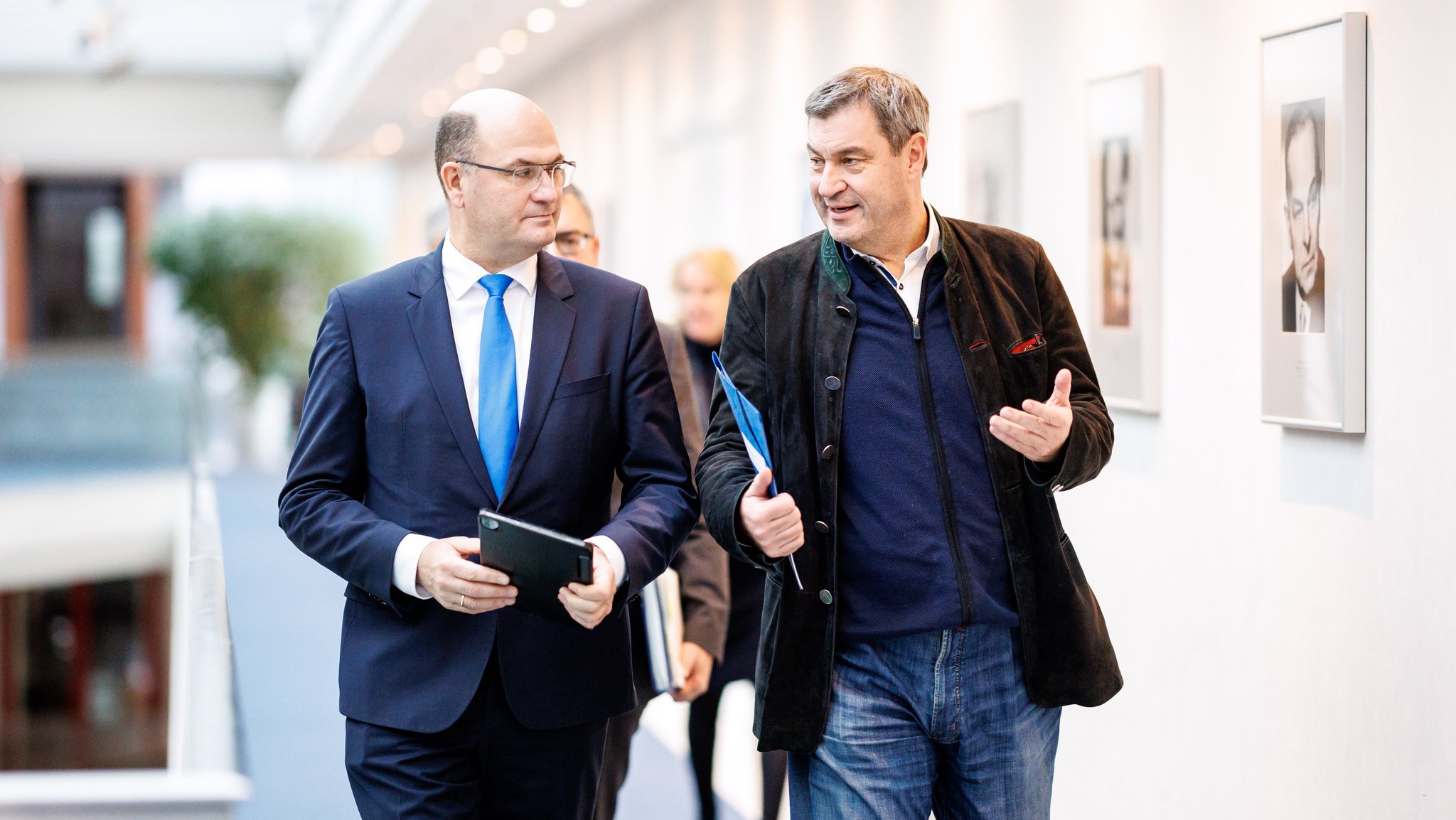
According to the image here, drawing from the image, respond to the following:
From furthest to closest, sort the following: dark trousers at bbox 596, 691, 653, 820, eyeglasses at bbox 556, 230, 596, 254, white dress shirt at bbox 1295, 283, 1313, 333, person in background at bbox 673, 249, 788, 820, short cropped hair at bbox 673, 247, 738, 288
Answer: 1. short cropped hair at bbox 673, 247, 738, 288
2. person in background at bbox 673, 249, 788, 820
3. eyeglasses at bbox 556, 230, 596, 254
4. dark trousers at bbox 596, 691, 653, 820
5. white dress shirt at bbox 1295, 283, 1313, 333

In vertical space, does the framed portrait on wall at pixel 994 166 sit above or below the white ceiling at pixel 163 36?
below

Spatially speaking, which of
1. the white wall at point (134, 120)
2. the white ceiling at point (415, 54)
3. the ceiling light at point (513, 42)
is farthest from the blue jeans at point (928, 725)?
the white wall at point (134, 120)

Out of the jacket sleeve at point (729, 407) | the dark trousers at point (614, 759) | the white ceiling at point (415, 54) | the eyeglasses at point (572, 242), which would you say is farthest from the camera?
the white ceiling at point (415, 54)

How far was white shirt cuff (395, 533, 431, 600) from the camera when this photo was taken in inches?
91.0

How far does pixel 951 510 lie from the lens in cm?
234

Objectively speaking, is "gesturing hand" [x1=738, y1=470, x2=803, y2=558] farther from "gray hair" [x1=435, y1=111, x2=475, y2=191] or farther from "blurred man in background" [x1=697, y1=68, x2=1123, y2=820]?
"gray hair" [x1=435, y1=111, x2=475, y2=191]

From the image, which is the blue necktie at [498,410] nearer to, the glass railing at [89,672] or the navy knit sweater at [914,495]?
the navy knit sweater at [914,495]

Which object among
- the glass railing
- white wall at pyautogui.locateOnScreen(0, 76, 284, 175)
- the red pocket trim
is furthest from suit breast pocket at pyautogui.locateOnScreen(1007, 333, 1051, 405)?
white wall at pyautogui.locateOnScreen(0, 76, 284, 175)

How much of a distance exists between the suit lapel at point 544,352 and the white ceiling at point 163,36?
42.4 feet

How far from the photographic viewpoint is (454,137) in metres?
2.48

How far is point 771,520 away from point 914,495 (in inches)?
10.9

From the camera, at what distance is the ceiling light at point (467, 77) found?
36.7ft

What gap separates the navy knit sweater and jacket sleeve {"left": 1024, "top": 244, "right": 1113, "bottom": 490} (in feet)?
0.42

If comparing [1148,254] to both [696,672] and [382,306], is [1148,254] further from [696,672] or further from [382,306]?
[382,306]
